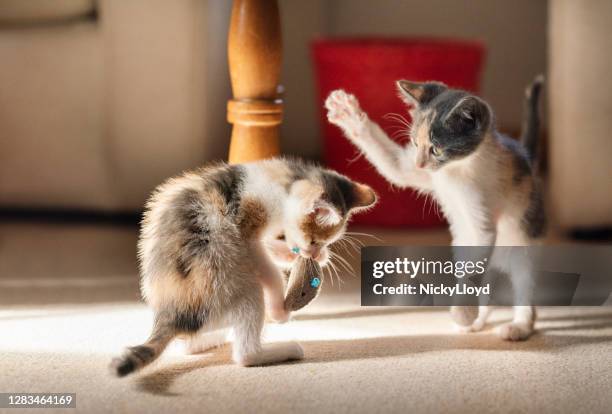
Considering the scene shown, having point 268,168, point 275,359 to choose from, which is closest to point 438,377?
point 275,359

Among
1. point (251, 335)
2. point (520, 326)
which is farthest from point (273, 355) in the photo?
point (520, 326)

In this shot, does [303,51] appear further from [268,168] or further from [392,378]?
[392,378]

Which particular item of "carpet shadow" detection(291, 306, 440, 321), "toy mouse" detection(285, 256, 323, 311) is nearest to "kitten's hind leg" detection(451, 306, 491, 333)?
"carpet shadow" detection(291, 306, 440, 321)

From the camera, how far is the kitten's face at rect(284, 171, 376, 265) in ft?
3.39

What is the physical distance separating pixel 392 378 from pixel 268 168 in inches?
12.8

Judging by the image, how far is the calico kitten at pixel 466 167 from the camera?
42.6 inches

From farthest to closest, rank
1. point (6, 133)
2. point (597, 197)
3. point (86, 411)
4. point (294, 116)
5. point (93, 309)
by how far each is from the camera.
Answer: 1. point (294, 116)
2. point (6, 133)
3. point (597, 197)
4. point (93, 309)
5. point (86, 411)

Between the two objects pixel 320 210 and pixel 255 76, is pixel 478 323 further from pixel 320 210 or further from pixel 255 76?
pixel 255 76

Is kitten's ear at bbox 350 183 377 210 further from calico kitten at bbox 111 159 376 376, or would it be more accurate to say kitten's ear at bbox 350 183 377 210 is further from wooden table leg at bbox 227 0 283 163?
wooden table leg at bbox 227 0 283 163

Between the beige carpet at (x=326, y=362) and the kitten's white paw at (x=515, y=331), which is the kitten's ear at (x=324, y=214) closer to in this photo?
the beige carpet at (x=326, y=362)

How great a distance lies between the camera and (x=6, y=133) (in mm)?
1790

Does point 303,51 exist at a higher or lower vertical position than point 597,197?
higher

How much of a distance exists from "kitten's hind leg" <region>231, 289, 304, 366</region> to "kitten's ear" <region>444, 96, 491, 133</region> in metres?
0.35

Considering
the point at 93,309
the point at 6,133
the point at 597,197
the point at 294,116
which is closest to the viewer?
the point at 93,309
